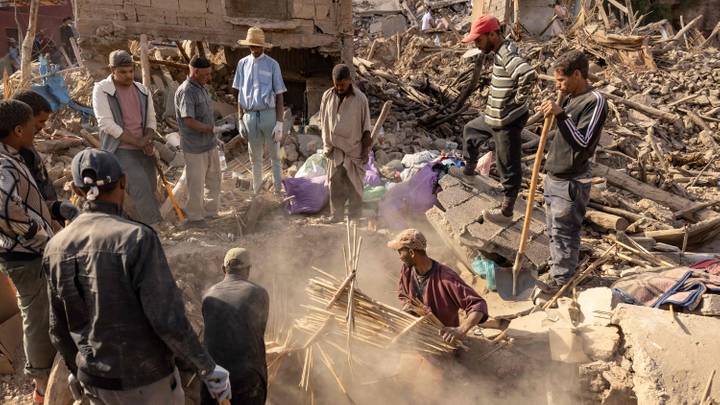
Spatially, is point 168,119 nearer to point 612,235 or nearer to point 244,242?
point 244,242

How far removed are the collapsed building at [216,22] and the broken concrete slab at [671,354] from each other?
7425 mm

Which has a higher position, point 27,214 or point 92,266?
point 92,266

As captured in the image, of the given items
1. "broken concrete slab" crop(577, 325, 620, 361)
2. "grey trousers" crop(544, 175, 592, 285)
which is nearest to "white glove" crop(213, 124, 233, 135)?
"grey trousers" crop(544, 175, 592, 285)

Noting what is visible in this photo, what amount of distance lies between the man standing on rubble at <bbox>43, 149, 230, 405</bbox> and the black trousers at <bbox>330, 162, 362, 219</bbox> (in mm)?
3835

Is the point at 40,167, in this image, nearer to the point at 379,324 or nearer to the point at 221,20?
the point at 379,324

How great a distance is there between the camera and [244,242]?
227 inches

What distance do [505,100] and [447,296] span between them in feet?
7.61

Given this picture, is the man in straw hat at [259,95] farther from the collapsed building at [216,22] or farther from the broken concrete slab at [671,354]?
the broken concrete slab at [671,354]

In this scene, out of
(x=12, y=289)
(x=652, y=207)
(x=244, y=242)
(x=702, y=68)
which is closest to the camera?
(x=12, y=289)

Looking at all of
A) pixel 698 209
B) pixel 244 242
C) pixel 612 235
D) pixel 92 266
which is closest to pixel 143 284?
pixel 92 266

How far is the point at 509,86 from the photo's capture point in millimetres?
5141

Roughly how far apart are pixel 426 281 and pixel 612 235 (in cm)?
333

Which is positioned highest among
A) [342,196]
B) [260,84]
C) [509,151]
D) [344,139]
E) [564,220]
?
[260,84]

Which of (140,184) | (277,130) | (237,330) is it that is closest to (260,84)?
(277,130)
